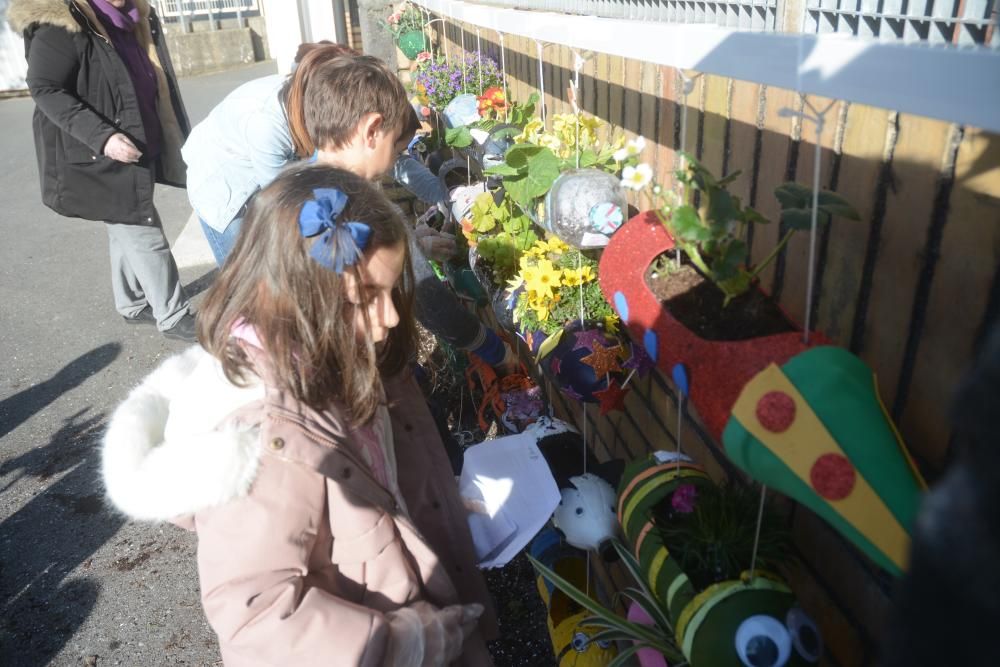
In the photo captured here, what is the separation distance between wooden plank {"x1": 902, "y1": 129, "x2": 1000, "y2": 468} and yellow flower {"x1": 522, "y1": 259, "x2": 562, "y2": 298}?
3.06ft

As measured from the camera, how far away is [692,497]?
1.32 metres

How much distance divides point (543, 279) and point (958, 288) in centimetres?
105

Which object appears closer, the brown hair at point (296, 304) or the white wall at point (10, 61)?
the brown hair at point (296, 304)

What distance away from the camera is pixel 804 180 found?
4.22ft

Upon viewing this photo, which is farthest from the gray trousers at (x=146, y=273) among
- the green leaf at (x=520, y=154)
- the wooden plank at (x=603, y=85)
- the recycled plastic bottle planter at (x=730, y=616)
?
the recycled plastic bottle planter at (x=730, y=616)

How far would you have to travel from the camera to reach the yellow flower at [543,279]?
74.9 inches

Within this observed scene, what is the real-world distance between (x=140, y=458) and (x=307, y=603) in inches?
16.2

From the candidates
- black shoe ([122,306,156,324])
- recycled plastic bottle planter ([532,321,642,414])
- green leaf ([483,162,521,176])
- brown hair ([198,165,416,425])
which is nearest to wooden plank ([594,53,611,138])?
green leaf ([483,162,521,176])

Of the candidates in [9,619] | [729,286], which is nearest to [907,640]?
[729,286]

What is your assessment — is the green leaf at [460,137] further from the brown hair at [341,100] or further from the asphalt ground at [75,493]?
the asphalt ground at [75,493]

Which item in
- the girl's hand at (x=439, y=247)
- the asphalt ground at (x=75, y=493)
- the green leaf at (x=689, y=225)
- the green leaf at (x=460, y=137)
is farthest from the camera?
the girl's hand at (x=439, y=247)

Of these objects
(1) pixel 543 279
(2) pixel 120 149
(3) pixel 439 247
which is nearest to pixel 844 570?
(1) pixel 543 279

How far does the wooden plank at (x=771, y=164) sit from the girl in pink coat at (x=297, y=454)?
2.30 feet

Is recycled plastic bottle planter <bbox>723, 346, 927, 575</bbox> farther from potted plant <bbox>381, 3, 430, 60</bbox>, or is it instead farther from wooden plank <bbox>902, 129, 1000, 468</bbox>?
potted plant <bbox>381, 3, 430, 60</bbox>
